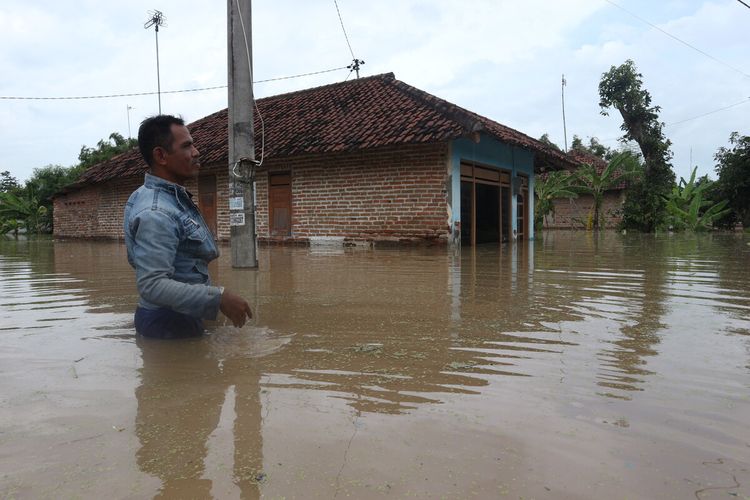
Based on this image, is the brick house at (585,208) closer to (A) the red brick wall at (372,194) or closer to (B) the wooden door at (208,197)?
(A) the red brick wall at (372,194)

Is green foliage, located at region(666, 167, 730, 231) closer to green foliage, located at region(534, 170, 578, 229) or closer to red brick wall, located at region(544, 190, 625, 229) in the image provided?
Answer: red brick wall, located at region(544, 190, 625, 229)

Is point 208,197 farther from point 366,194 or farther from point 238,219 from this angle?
point 238,219

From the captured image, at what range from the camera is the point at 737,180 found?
24.2 metres

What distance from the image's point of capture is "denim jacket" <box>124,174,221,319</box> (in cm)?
247

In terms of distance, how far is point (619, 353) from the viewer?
261 centimetres

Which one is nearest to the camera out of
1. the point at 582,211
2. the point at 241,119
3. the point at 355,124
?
the point at 241,119

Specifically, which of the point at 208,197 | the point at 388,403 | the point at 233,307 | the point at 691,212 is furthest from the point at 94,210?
the point at 691,212

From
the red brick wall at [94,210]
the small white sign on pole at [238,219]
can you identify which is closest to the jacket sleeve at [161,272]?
the small white sign on pole at [238,219]

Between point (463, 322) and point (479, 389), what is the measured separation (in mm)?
1265

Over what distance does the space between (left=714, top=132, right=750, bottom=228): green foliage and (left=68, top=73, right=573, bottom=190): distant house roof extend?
13.1 metres

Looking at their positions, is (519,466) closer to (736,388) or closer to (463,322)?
(736,388)

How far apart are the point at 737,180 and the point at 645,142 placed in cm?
628

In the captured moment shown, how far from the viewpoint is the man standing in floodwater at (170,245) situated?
2477 millimetres

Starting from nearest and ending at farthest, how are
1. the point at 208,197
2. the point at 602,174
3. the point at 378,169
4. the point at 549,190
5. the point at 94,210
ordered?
the point at 378,169 < the point at 208,197 < the point at 94,210 < the point at 549,190 < the point at 602,174
